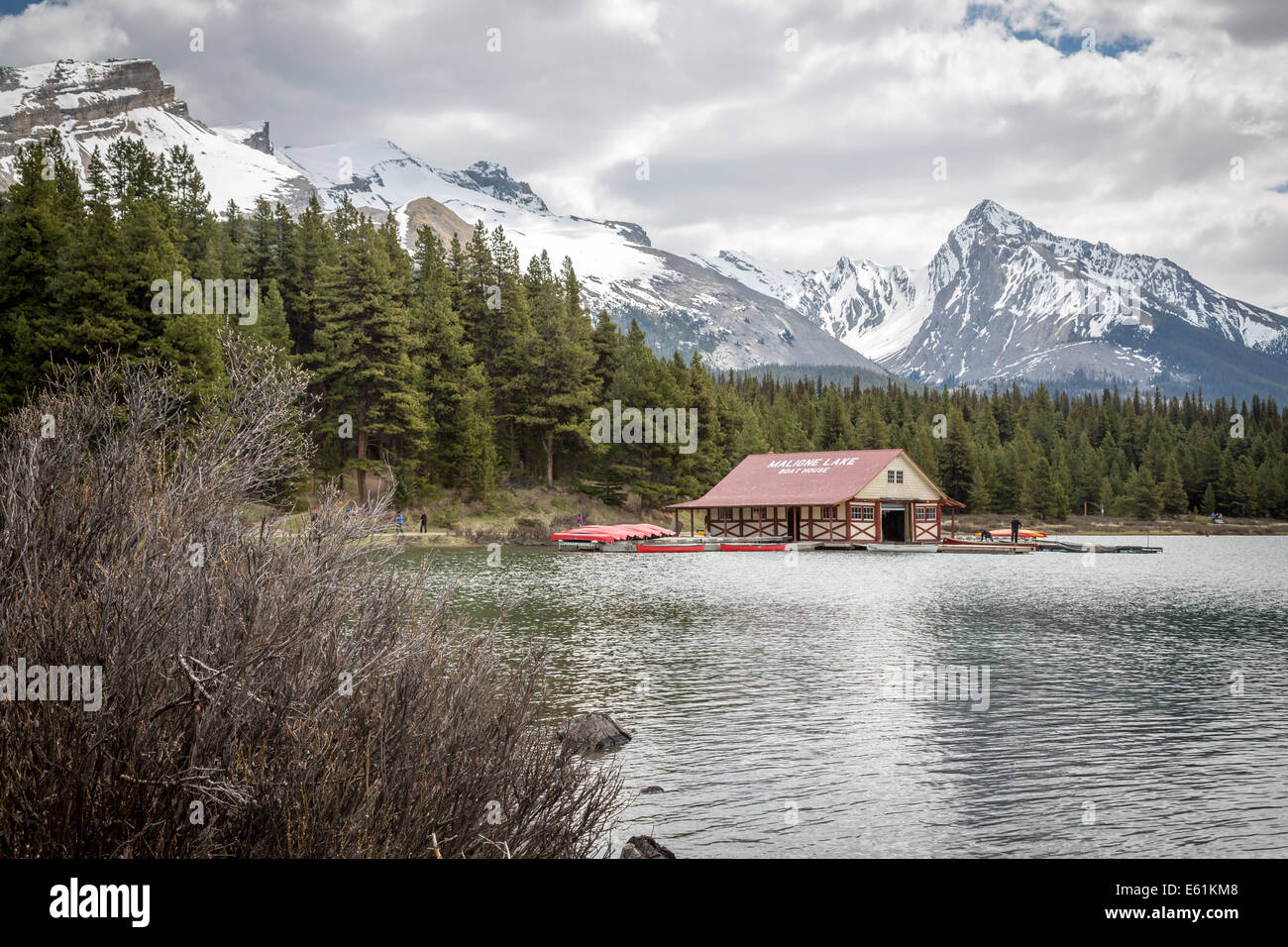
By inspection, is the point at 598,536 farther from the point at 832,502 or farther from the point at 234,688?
the point at 234,688

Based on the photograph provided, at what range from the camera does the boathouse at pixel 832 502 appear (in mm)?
71500

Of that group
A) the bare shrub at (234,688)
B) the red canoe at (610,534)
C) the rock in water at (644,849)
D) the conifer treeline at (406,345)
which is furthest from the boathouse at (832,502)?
the bare shrub at (234,688)

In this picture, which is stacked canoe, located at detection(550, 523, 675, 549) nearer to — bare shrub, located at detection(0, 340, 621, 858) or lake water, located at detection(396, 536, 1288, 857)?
lake water, located at detection(396, 536, 1288, 857)

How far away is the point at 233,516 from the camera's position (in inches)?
349

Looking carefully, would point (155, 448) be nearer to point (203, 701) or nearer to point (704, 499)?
point (203, 701)

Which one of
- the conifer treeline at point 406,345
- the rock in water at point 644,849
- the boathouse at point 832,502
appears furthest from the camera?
the boathouse at point 832,502

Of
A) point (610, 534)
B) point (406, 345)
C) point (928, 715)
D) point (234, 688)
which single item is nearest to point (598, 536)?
point (610, 534)

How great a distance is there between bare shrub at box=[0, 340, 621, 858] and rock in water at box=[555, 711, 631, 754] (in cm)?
460

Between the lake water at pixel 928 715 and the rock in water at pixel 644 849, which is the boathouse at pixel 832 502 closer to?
the lake water at pixel 928 715

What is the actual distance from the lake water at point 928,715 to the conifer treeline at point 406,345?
24.2m

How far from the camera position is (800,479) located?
74.6m

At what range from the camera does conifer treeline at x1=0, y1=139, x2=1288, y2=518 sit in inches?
1742

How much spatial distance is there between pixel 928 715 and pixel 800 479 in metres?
58.3
